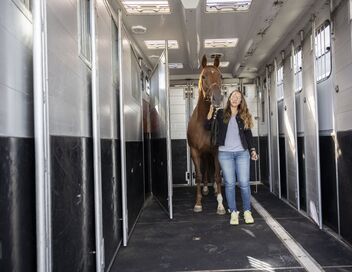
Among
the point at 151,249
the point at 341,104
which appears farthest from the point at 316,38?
the point at 151,249

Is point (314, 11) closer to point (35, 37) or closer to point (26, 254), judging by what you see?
point (35, 37)

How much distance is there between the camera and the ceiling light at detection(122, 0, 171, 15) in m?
3.76

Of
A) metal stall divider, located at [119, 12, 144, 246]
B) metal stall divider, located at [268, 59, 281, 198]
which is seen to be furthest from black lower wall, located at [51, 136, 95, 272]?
metal stall divider, located at [268, 59, 281, 198]

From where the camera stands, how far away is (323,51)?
3.90 meters

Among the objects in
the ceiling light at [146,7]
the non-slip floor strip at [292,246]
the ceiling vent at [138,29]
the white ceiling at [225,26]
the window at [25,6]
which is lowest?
the non-slip floor strip at [292,246]

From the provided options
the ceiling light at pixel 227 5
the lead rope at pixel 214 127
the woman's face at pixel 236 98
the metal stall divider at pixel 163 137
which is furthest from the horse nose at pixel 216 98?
the ceiling light at pixel 227 5

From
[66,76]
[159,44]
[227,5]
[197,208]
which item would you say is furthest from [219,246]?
[159,44]

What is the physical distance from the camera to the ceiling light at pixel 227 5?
148 inches

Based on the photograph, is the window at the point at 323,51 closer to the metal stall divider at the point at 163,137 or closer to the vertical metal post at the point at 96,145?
the metal stall divider at the point at 163,137

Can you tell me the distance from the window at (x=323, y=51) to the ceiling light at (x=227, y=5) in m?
0.91

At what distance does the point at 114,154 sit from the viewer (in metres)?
3.07

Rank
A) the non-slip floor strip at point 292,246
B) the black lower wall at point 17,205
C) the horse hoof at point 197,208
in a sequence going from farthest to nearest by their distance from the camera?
1. the horse hoof at point 197,208
2. the non-slip floor strip at point 292,246
3. the black lower wall at point 17,205

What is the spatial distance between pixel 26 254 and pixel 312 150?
11.5 ft

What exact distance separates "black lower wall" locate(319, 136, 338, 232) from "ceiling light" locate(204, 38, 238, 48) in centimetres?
213
